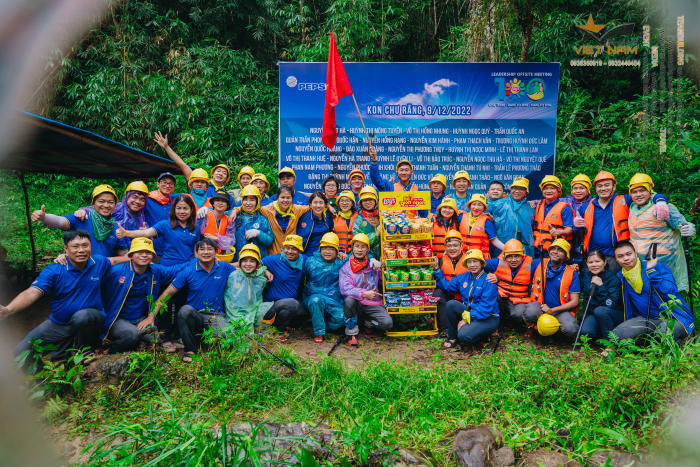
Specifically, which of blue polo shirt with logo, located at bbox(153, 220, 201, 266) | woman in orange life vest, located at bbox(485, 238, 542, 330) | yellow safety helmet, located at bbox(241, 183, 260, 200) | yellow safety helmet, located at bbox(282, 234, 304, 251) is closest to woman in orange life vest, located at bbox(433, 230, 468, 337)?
woman in orange life vest, located at bbox(485, 238, 542, 330)

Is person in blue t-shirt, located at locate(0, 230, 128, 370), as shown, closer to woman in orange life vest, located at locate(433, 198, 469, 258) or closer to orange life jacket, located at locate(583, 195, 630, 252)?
woman in orange life vest, located at locate(433, 198, 469, 258)

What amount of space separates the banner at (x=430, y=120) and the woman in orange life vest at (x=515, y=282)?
2186mm

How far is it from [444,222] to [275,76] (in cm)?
1009

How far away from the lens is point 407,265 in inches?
220

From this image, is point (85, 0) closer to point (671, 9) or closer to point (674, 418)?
point (671, 9)

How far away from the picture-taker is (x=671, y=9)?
2.39 ft

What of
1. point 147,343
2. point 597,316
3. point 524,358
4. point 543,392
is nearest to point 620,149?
point 597,316

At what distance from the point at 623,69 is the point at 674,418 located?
9180mm

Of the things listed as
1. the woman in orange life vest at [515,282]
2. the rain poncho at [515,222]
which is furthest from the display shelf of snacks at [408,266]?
the rain poncho at [515,222]

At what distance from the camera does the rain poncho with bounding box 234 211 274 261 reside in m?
5.73

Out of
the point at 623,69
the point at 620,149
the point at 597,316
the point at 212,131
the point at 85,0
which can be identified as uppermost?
the point at 623,69

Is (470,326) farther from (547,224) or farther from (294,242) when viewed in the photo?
(294,242)

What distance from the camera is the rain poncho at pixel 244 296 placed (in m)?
5.07

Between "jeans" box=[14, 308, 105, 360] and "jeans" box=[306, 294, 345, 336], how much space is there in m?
2.33
